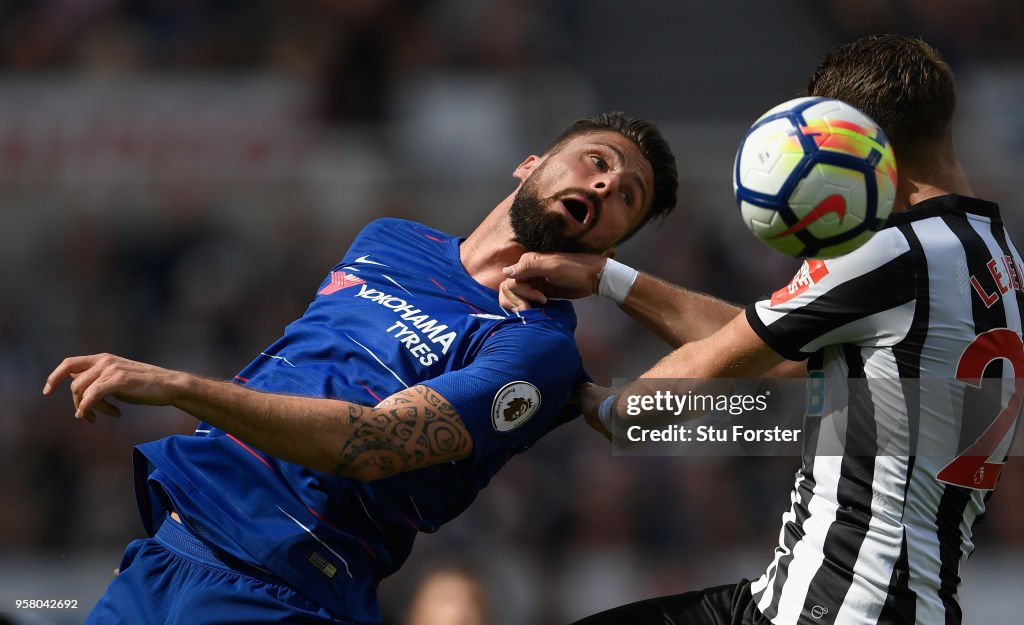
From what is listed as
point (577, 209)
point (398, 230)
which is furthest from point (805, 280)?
point (398, 230)

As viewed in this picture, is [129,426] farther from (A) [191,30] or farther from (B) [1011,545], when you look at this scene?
(B) [1011,545]

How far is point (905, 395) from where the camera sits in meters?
3.71

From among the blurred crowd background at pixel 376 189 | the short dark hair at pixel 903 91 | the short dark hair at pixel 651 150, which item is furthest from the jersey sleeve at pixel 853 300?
the blurred crowd background at pixel 376 189

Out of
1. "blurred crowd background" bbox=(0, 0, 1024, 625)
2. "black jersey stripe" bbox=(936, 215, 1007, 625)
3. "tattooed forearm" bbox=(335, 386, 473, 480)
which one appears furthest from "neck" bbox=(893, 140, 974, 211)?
"blurred crowd background" bbox=(0, 0, 1024, 625)

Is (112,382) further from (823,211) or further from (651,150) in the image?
(651,150)

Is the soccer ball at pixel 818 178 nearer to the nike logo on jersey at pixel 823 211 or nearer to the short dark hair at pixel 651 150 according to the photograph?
the nike logo on jersey at pixel 823 211

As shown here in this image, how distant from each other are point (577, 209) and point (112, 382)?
1.94m

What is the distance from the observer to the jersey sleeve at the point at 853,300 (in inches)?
143

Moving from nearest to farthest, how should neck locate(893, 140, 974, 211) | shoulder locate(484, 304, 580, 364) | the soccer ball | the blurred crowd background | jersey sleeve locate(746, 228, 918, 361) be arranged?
the soccer ball
jersey sleeve locate(746, 228, 918, 361)
neck locate(893, 140, 974, 211)
shoulder locate(484, 304, 580, 364)
the blurred crowd background

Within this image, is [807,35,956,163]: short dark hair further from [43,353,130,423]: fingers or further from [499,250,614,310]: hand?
[43,353,130,423]: fingers

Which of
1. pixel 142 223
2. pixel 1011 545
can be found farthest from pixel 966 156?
pixel 142 223

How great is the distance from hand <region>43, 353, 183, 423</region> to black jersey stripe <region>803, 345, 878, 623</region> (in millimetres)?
2040

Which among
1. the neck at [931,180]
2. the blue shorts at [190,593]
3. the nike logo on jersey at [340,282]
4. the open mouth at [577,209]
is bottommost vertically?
the blue shorts at [190,593]

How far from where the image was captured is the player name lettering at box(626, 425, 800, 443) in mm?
4473
